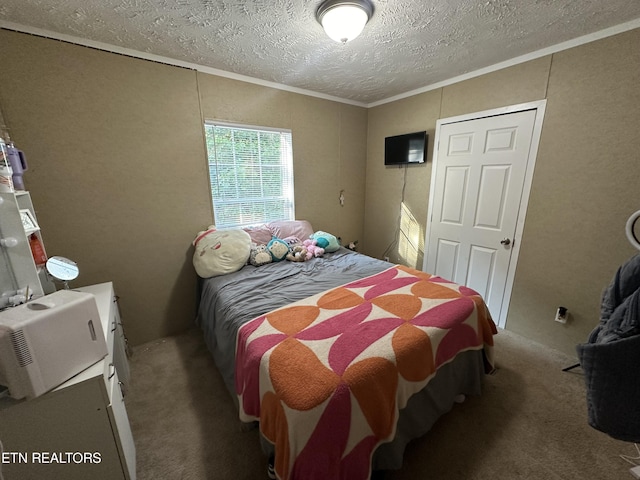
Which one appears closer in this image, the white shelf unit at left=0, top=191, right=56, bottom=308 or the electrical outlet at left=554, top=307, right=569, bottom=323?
the white shelf unit at left=0, top=191, right=56, bottom=308

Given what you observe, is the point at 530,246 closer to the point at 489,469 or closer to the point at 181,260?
the point at 489,469

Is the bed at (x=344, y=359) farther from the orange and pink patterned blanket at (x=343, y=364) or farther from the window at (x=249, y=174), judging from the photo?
the window at (x=249, y=174)

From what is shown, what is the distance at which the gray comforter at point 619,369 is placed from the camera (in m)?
0.81

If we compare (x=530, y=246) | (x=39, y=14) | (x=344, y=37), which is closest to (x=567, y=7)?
(x=344, y=37)

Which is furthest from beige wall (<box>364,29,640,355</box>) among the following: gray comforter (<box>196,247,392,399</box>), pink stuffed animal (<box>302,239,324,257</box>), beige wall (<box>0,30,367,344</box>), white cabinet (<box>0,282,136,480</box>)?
white cabinet (<box>0,282,136,480</box>)

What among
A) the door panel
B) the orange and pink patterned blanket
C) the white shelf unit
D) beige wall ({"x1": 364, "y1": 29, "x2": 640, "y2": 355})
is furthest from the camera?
the door panel

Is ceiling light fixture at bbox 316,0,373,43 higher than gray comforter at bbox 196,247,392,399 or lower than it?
higher

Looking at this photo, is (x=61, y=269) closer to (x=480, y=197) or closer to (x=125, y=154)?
(x=125, y=154)

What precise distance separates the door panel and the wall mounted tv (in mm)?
178

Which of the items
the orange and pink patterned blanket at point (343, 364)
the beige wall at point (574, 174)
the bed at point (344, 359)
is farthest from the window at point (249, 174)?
the beige wall at point (574, 174)

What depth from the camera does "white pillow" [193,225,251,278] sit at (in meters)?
2.21

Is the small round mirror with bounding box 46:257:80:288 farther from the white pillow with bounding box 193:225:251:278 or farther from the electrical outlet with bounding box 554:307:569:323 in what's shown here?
the electrical outlet with bounding box 554:307:569:323

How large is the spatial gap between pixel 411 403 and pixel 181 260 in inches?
88.5

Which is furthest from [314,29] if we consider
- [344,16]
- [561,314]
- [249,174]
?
[561,314]
